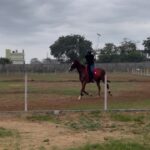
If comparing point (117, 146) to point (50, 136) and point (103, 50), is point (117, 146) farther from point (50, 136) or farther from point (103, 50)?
point (103, 50)

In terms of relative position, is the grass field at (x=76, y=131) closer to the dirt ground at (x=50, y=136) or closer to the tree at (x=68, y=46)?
the dirt ground at (x=50, y=136)

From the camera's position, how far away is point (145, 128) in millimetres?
14828

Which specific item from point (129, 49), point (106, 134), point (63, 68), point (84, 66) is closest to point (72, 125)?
point (106, 134)

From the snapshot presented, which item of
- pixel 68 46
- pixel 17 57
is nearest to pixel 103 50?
pixel 68 46

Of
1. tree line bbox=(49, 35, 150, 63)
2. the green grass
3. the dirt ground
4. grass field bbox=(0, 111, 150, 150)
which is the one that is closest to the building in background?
grass field bbox=(0, 111, 150, 150)

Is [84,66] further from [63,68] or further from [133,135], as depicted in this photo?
[63,68]

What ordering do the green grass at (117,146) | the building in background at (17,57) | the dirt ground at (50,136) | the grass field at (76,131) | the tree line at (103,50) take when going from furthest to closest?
the tree line at (103,50), the building in background at (17,57), the dirt ground at (50,136), the grass field at (76,131), the green grass at (117,146)

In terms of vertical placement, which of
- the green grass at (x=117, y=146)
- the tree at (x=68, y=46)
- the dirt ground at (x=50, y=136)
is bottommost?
the dirt ground at (x=50, y=136)

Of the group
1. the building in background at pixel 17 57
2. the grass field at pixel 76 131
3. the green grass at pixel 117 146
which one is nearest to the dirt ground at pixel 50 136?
the grass field at pixel 76 131

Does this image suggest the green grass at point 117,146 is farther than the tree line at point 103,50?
No

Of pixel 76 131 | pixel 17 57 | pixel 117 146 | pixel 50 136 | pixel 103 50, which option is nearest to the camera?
pixel 117 146

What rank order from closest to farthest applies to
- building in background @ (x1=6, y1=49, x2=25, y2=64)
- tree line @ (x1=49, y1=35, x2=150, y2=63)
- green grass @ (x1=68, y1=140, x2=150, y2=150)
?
green grass @ (x1=68, y1=140, x2=150, y2=150)
building in background @ (x1=6, y1=49, x2=25, y2=64)
tree line @ (x1=49, y1=35, x2=150, y2=63)

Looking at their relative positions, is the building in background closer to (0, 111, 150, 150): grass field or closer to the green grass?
(0, 111, 150, 150): grass field

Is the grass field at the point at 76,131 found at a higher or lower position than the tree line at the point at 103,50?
lower
